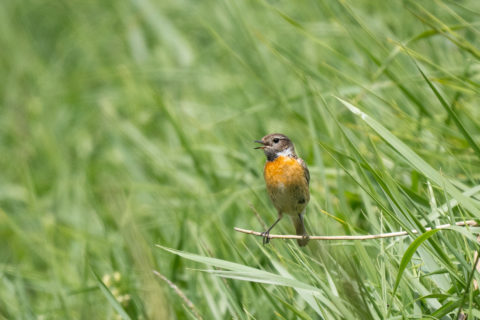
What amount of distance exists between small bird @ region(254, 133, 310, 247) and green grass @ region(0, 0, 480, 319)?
70 mm

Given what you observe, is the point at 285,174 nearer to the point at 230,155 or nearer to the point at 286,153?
the point at 286,153

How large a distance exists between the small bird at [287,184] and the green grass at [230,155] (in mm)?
70

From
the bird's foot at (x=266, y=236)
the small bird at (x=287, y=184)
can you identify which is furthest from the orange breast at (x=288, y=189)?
the bird's foot at (x=266, y=236)

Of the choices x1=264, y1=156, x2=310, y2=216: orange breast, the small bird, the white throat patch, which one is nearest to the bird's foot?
the small bird

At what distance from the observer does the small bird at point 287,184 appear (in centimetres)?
238

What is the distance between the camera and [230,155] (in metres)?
3.80

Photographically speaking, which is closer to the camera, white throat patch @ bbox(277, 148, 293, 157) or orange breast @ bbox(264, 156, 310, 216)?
orange breast @ bbox(264, 156, 310, 216)

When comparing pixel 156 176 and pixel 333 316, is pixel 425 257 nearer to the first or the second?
pixel 333 316

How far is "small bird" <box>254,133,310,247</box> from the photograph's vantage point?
7.81 feet

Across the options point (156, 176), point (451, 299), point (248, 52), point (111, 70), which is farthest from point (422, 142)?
point (111, 70)

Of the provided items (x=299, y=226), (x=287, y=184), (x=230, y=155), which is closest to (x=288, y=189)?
(x=287, y=184)

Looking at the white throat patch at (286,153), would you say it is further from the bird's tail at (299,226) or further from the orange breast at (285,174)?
the bird's tail at (299,226)

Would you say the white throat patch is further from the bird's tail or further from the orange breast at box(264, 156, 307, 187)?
the bird's tail

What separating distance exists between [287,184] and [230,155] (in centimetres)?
143
